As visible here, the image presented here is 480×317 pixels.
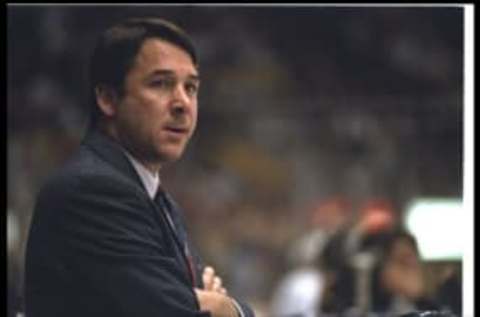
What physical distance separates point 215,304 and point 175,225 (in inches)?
5.3

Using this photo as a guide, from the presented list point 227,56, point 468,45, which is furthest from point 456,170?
point 227,56

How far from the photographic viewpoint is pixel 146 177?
1606 mm

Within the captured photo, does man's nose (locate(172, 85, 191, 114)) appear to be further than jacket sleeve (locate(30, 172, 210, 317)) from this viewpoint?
Yes

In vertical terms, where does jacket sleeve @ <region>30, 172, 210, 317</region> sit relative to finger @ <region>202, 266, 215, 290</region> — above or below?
above

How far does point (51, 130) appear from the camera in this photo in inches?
98.2

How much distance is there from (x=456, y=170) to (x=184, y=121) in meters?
0.75

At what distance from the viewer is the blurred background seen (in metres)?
2.12

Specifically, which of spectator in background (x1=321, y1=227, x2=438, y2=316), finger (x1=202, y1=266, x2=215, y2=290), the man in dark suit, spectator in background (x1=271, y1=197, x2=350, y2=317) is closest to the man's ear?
the man in dark suit

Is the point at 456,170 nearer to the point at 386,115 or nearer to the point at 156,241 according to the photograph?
the point at 386,115

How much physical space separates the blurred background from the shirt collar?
0.45 ft

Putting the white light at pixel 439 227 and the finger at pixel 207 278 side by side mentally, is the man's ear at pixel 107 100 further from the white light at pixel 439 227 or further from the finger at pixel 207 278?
the white light at pixel 439 227

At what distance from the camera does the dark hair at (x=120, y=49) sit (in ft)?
5.31

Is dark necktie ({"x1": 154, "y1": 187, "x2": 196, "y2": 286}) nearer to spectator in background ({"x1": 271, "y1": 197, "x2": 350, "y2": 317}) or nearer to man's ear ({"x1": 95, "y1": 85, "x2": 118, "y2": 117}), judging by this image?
man's ear ({"x1": 95, "y1": 85, "x2": 118, "y2": 117})

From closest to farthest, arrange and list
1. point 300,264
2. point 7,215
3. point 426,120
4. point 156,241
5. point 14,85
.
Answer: point 156,241 < point 7,215 < point 14,85 < point 426,120 < point 300,264
